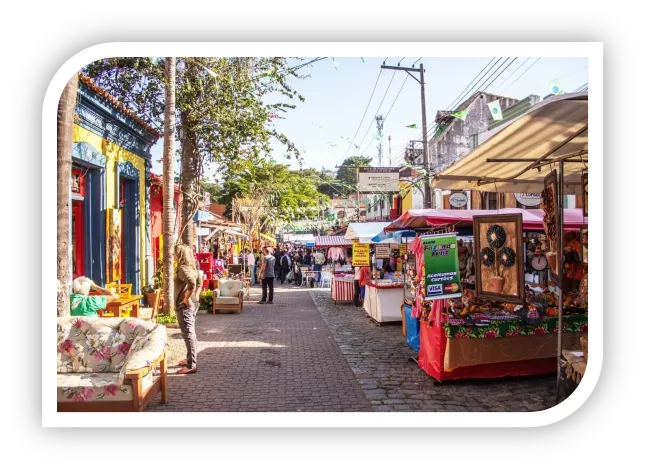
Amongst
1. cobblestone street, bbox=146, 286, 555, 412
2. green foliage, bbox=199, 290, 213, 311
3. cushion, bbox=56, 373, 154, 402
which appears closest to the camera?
cushion, bbox=56, 373, 154, 402

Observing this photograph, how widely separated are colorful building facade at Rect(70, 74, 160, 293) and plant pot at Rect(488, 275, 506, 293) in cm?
612

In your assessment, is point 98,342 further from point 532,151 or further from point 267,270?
point 267,270

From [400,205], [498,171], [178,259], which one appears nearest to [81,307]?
[178,259]

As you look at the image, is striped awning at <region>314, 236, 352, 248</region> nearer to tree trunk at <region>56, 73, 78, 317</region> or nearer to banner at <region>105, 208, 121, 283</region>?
banner at <region>105, 208, 121, 283</region>

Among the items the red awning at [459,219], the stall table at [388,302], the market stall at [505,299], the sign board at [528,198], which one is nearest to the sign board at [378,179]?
the sign board at [528,198]

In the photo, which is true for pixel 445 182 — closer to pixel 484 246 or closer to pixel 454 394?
pixel 484 246

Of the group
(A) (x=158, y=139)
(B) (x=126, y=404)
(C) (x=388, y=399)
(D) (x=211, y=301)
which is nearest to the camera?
(B) (x=126, y=404)

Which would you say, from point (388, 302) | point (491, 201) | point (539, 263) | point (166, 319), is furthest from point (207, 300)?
point (491, 201)

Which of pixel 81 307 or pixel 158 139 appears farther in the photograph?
pixel 158 139

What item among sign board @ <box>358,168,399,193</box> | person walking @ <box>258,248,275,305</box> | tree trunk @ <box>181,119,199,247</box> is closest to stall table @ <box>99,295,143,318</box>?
tree trunk @ <box>181,119,199,247</box>

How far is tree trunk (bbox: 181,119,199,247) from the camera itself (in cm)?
1116

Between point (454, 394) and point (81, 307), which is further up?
point (81, 307)
